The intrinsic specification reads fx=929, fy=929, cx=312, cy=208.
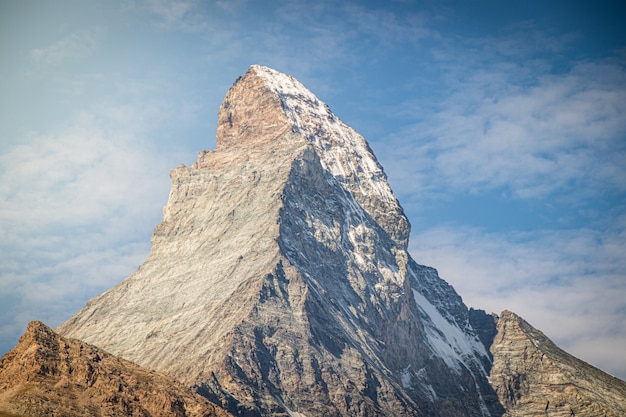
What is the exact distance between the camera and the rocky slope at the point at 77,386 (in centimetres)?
14259

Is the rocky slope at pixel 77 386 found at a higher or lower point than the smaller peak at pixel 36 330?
lower

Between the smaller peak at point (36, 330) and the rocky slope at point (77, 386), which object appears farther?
the smaller peak at point (36, 330)

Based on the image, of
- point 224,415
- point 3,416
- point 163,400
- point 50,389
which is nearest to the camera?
point 3,416

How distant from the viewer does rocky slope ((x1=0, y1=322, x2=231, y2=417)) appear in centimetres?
14259

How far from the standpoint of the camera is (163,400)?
16162 centimetres

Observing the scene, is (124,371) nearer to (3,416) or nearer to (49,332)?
(49,332)

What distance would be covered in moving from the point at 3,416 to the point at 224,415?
4833cm

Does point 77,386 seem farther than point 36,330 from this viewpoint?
No

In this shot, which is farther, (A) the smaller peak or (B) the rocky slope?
(A) the smaller peak

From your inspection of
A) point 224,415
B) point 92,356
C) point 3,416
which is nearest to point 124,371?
point 92,356

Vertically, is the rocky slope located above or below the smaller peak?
below

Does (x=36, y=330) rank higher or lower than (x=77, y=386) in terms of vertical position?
higher

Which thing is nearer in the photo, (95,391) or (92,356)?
(95,391)

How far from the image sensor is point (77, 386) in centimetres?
15225
